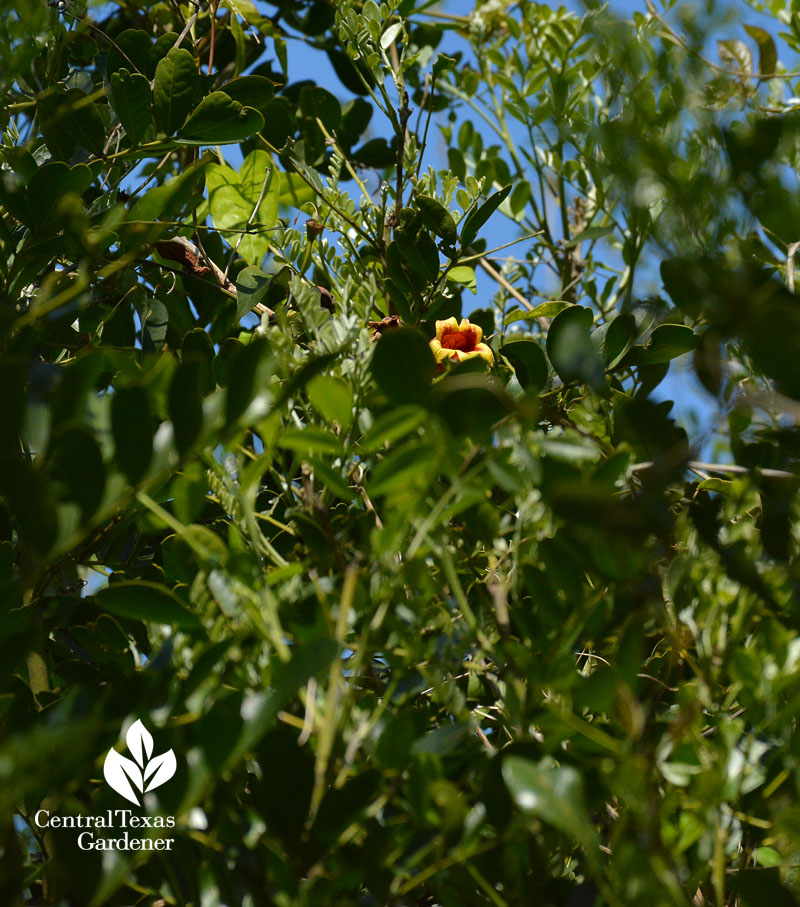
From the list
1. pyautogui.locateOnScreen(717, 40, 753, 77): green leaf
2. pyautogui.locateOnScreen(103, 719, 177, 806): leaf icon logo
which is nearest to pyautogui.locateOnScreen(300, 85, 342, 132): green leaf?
pyautogui.locateOnScreen(717, 40, 753, 77): green leaf

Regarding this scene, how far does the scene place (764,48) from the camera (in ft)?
3.95

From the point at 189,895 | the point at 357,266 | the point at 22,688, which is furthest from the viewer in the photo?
the point at 357,266

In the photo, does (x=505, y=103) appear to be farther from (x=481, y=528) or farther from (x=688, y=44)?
(x=481, y=528)

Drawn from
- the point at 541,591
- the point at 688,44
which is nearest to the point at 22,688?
the point at 541,591

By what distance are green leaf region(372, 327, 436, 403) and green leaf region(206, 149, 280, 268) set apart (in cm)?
46

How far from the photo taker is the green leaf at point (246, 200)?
0.87 metres

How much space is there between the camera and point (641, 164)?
0.47 m

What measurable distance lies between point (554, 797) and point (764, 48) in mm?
1178

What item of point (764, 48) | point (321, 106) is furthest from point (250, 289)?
point (764, 48)

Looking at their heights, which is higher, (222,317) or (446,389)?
(446,389)

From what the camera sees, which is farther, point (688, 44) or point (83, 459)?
point (688, 44)

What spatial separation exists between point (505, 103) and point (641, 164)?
35.3 inches

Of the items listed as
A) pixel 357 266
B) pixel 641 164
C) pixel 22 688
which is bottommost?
pixel 22 688

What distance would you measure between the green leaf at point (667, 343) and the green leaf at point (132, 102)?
1.47 feet
